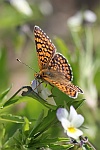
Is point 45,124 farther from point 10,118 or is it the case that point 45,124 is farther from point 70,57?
point 70,57

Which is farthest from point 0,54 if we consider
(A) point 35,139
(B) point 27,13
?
(A) point 35,139

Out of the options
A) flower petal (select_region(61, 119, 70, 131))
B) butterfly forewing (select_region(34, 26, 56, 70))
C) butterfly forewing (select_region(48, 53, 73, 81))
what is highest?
butterfly forewing (select_region(34, 26, 56, 70))

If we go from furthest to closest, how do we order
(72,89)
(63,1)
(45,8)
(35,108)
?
(63,1) < (45,8) < (35,108) < (72,89)

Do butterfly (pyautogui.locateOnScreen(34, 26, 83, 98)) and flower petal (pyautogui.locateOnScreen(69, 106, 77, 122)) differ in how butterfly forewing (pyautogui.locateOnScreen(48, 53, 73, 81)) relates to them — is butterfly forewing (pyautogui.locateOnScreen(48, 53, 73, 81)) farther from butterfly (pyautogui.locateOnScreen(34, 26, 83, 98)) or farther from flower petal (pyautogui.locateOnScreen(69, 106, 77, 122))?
flower petal (pyautogui.locateOnScreen(69, 106, 77, 122))

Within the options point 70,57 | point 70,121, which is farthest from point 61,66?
point 70,57

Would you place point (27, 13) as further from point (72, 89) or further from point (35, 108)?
point (72, 89)

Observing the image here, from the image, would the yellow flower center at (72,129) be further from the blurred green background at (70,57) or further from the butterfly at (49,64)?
the blurred green background at (70,57)

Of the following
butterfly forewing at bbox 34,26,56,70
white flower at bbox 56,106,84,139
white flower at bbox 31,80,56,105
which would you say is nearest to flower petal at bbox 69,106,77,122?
white flower at bbox 56,106,84,139
